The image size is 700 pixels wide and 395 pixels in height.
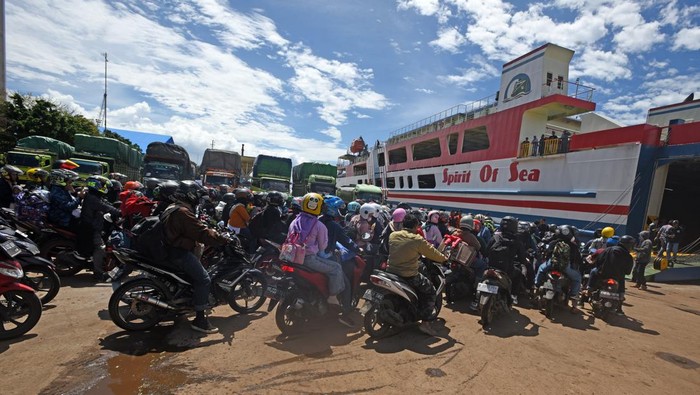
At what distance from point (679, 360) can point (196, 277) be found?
18.6ft

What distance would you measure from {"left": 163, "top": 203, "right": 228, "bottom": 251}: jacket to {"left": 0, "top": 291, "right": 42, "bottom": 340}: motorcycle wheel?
4.68 feet

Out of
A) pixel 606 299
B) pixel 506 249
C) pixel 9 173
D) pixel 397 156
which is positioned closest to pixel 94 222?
pixel 9 173

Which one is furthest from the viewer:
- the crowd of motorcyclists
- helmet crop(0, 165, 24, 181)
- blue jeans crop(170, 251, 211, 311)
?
helmet crop(0, 165, 24, 181)

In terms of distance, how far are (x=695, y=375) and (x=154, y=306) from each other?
5.83 meters

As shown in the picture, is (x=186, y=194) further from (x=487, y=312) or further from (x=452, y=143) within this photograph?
(x=452, y=143)

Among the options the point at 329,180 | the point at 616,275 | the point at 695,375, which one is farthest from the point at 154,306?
the point at 329,180

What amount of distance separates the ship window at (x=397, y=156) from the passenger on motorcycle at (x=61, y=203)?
20.3 meters

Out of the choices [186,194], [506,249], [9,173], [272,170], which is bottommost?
[506,249]

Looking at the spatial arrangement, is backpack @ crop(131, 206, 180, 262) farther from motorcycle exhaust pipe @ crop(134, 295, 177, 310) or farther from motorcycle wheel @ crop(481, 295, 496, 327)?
motorcycle wheel @ crop(481, 295, 496, 327)

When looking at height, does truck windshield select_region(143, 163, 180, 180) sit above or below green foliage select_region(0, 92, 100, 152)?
below

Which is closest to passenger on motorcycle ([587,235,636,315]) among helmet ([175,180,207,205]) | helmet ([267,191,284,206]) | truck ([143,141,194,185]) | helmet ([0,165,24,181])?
helmet ([267,191,284,206])

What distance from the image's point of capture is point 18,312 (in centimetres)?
341

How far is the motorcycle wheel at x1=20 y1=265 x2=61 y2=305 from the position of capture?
13.1 feet

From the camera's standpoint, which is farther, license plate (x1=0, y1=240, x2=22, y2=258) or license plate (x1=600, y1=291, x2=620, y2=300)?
license plate (x1=600, y1=291, x2=620, y2=300)
